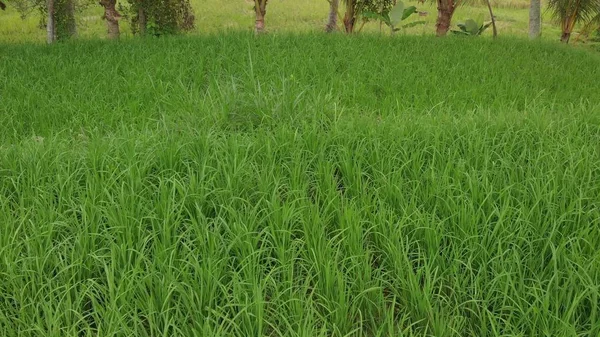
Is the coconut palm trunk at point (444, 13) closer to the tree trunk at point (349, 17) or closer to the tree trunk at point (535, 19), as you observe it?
the tree trunk at point (349, 17)

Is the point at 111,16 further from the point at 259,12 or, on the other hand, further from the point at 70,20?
the point at 259,12

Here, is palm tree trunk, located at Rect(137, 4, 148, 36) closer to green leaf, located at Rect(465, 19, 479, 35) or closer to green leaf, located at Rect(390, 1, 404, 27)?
green leaf, located at Rect(390, 1, 404, 27)

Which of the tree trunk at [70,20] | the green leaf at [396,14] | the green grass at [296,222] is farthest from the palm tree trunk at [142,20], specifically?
the green grass at [296,222]

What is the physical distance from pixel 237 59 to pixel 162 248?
4695mm

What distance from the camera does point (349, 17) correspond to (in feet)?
34.0

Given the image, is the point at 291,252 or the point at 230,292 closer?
the point at 230,292

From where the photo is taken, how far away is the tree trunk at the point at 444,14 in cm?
962

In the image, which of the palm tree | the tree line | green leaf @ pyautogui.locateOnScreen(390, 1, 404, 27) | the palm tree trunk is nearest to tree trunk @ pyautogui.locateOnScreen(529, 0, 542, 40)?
the tree line

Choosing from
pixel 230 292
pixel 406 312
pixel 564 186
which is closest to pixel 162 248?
pixel 230 292

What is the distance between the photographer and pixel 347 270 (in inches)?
73.2

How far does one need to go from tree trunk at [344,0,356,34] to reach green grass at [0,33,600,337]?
21.3ft

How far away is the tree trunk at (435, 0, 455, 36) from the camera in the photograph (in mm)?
9625

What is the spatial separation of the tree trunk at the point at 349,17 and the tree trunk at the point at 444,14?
186cm

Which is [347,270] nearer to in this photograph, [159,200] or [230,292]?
[230,292]
